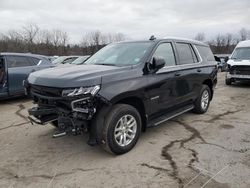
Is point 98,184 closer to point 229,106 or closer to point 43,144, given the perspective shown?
point 43,144

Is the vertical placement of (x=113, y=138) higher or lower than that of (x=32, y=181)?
higher

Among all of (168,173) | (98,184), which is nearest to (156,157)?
(168,173)

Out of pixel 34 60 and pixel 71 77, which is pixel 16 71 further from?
pixel 71 77

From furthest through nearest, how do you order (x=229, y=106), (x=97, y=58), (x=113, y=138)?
(x=229, y=106) → (x=97, y=58) → (x=113, y=138)

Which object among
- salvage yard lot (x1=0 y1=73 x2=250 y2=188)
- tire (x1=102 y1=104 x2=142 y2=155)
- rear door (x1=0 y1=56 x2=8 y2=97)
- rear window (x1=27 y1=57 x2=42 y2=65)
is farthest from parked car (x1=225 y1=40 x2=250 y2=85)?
rear door (x1=0 y1=56 x2=8 y2=97)

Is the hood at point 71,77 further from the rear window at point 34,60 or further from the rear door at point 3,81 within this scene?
the rear window at point 34,60

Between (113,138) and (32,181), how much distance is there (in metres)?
1.26

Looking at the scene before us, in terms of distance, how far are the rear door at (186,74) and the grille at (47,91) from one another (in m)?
2.51

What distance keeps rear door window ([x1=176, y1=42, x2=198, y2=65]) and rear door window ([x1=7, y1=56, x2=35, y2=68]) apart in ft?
18.3

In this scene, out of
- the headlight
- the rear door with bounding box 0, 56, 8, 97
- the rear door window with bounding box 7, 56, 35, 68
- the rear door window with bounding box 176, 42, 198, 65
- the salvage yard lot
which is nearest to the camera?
the salvage yard lot

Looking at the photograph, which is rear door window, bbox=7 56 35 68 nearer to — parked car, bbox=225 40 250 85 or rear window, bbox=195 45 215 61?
rear window, bbox=195 45 215 61

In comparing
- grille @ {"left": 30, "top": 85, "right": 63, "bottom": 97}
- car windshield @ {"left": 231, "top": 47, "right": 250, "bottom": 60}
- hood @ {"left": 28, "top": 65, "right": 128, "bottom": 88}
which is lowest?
grille @ {"left": 30, "top": 85, "right": 63, "bottom": 97}

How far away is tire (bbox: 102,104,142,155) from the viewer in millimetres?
4074

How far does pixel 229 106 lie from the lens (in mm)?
7875
